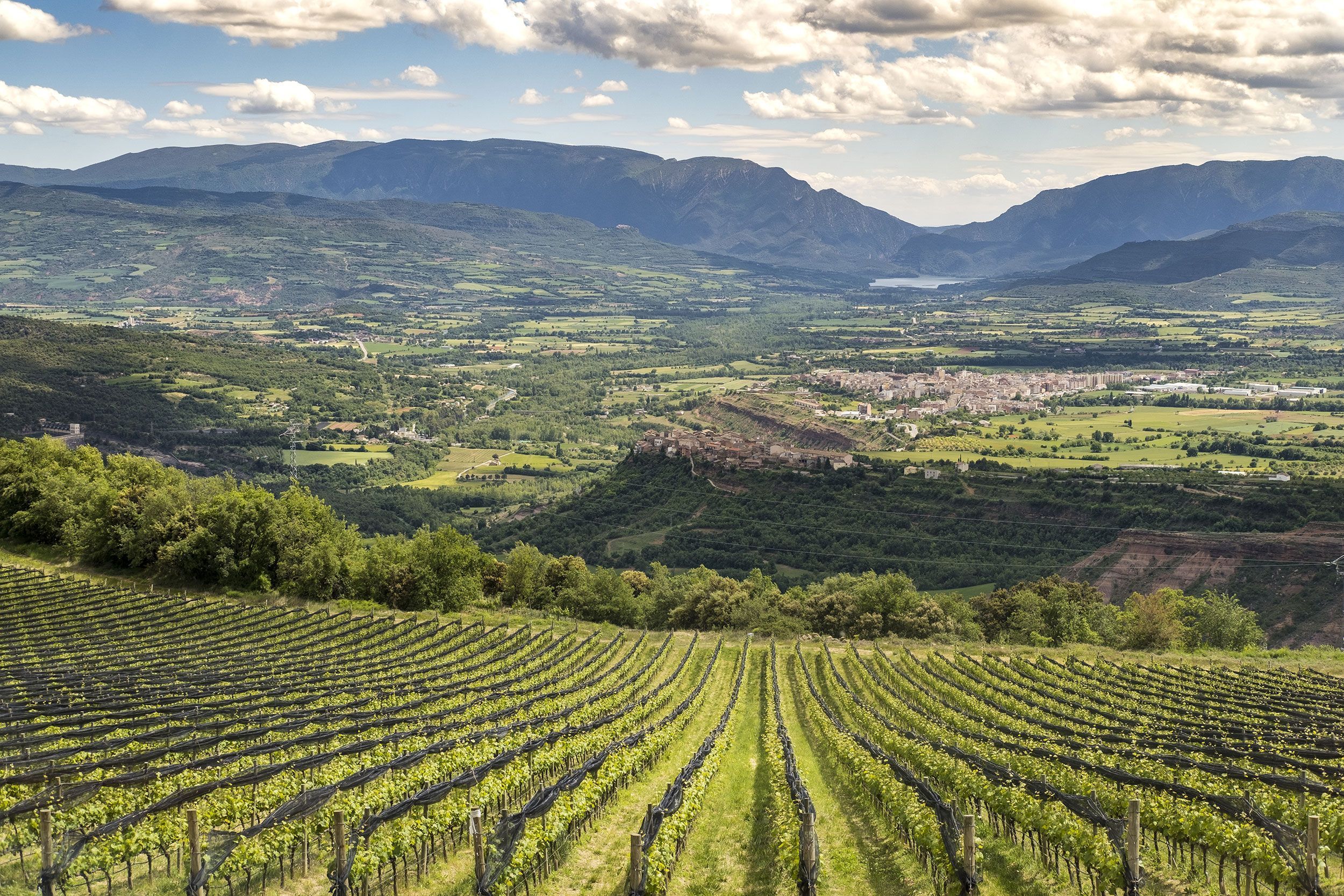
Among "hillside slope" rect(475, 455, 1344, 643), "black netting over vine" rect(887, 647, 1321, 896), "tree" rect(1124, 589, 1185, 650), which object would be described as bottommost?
"hillside slope" rect(475, 455, 1344, 643)

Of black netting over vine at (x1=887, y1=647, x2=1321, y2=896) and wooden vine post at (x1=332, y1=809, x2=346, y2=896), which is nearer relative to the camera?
black netting over vine at (x1=887, y1=647, x2=1321, y2=896)

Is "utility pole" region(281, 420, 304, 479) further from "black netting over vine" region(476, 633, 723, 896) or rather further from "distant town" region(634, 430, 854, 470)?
"black netting over vine" region(476, 633, 723, 896)

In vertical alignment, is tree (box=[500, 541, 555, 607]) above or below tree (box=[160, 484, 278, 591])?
below

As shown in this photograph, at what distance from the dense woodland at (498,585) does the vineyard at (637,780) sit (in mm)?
18180

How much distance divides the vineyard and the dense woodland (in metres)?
18.2

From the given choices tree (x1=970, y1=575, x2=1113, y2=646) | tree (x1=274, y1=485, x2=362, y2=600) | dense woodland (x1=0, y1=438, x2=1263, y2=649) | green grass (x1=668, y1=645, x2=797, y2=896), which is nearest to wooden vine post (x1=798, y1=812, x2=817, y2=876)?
green grass (x1=668, y1=645, x2=797, y2=896)

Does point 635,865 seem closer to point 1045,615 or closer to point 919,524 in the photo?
point 1045,615

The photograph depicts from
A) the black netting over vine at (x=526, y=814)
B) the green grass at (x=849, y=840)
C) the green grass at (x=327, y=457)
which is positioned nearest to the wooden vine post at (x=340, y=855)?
the black netting over vine at (x=526, y=814)

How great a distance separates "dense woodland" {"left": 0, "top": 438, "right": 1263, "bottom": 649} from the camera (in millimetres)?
63656

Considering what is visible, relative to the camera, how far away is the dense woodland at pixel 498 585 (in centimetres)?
6366

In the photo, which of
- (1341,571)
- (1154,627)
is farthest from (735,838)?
(1341,571)

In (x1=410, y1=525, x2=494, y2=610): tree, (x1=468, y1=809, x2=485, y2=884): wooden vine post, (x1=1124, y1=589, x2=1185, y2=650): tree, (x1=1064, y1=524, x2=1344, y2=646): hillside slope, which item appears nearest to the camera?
(x1=468, y1=809, x2=485, y2=884): wooden vine post

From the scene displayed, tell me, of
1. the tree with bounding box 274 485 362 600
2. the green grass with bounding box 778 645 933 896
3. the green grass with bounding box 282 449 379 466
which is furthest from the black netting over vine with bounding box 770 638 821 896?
the green grass with bounding box 282 449 379 466

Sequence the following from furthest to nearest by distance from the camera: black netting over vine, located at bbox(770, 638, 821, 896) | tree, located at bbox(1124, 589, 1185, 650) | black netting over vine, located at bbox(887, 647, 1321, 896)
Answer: tree, located at bbox(1124, 589, 1185, 650) → black netting over vine, located at bbox(770, 638, 821, 896) → black netting over vine, located at bbox(887, 647, 1321, 896)
